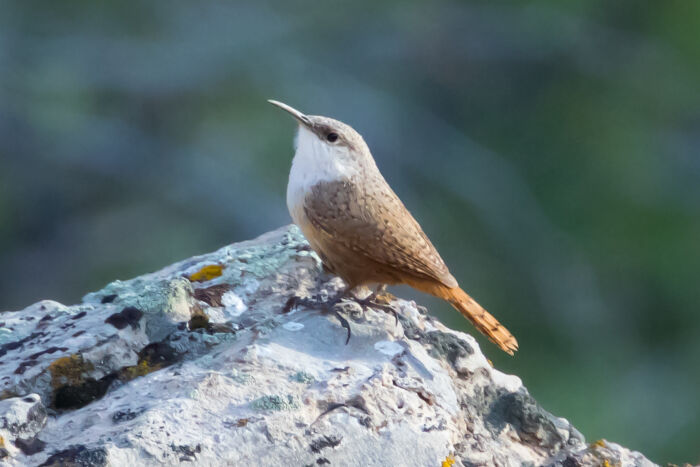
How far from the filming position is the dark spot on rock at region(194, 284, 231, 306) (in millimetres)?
3258

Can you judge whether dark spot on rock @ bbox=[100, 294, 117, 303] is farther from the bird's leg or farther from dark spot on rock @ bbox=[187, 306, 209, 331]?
the bird's leg

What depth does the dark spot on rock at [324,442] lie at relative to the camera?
8.10ft

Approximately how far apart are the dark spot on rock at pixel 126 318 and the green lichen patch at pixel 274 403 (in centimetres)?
62

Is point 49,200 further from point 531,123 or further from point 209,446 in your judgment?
point 209,446

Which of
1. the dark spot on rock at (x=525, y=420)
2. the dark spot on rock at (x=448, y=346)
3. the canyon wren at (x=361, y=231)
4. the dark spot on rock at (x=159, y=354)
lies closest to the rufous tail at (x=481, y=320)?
the canyon wren at (x=361, y=231)

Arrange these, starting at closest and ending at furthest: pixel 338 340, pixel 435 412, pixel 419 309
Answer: pixel 435 412 → pixel 338 340 → pixel 419 309

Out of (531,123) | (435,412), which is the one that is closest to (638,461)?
(435,412)

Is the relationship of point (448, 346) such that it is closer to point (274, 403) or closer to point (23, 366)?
point (274, 403)

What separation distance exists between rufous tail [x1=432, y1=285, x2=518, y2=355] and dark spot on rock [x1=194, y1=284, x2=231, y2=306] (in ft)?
2.62

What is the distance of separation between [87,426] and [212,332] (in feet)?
2.09

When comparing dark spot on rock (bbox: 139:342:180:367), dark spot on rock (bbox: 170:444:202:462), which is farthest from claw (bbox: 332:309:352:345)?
dark spot on rock (bbox: 170:444:202:462)

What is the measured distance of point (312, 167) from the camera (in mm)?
3721

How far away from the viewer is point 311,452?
A: 96.7 inches

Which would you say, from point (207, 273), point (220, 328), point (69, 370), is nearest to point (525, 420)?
point (220, 328)
